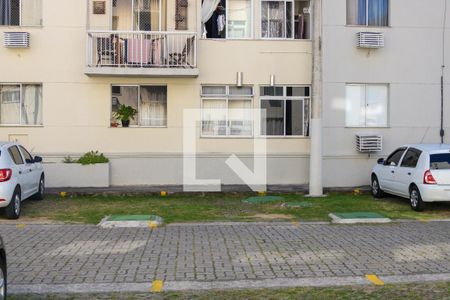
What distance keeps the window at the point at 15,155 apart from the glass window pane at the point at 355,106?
34.9 ft

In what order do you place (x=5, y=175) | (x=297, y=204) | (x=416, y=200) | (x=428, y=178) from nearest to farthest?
1. (x=5, y=175)
2. (x=428, y=178)
3. (x=416, y=200)
4. (x=297, y=204)

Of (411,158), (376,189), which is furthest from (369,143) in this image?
(411,158)

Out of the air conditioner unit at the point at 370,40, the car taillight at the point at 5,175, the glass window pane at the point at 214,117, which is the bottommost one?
the car taillight at the point at 5,175

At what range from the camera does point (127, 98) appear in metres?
18.1

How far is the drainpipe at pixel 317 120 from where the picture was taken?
52.3 feet

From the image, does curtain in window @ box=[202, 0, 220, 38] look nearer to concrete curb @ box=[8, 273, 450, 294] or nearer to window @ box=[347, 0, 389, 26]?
window @ box=[347, 0, 389, 26]

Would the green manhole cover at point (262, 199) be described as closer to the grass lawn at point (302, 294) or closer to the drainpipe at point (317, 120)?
the drainpipe at point (317, 120)

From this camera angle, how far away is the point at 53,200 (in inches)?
593

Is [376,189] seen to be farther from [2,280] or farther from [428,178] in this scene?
[2,280]

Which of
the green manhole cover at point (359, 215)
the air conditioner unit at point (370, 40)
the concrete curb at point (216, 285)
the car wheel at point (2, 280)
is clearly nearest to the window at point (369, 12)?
the air conditioner unit at point (370, 40)

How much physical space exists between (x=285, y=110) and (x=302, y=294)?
12.5 meters

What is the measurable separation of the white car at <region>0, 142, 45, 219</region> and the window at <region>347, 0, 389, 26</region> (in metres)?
11.4

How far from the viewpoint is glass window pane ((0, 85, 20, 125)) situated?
17.8 meters

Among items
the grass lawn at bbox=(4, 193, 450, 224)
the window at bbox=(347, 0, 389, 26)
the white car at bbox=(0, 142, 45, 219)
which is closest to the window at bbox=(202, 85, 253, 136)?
the grass lawn at bbox=(4, 193, 450, 224)
